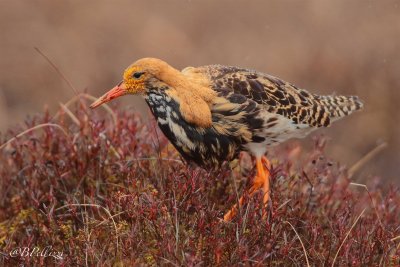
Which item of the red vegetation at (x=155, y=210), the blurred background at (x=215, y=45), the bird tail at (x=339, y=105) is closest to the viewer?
the red vegetation at (x=155, y=210)

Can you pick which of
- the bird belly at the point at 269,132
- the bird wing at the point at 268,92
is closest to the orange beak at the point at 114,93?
the bird wing at the point at 268,92

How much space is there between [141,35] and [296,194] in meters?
6.08

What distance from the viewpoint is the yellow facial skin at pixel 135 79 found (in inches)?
168

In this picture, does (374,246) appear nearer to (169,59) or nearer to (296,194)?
(296,194)

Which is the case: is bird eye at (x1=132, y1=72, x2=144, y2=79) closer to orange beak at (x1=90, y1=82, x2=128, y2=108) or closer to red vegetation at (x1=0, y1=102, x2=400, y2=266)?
orange beak at (x1=90, y1=82, x2=128, y2=108)

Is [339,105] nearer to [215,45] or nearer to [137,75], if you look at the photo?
[137,75]

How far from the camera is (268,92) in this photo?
185 inches

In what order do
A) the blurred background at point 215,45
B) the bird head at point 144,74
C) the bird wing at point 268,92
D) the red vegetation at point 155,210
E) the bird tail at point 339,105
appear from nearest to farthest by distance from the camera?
the red vegetation at point 155,210 < the bird head at point 144,74 < the bird wing at point 268,92 < the bird tail at point 339,105 < the blurred background at point 215,45

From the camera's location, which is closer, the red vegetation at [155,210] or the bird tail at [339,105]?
the red vegetation at [155,210]

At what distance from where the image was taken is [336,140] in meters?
8.88

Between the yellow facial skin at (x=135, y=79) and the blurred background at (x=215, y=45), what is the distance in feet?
15.6

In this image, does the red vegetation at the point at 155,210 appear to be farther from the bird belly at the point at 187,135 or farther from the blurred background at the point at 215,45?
the blurred background at the point at 215,45

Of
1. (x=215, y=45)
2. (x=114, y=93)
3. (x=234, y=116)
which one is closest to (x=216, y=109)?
(x=234, y=116)

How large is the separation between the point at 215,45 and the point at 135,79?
5.89 metres
